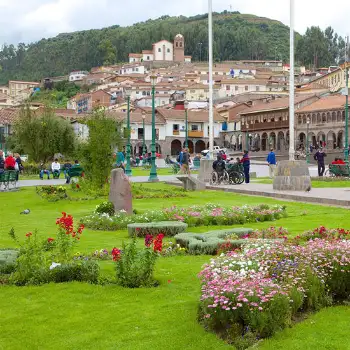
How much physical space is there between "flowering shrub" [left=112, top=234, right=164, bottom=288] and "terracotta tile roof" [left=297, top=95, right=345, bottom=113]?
60.0 m

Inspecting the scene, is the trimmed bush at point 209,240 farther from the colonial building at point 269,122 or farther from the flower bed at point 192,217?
the colonial building at point 269,122

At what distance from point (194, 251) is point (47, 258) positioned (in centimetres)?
241

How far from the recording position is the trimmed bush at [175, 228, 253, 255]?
9.61m

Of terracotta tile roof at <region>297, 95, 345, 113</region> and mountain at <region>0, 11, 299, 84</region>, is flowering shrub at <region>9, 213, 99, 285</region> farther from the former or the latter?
mountain at <region>0, 11, 299, 84</region>

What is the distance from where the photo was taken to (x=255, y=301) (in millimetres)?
5379

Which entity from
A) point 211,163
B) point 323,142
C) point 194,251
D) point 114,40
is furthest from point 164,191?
point 114,40

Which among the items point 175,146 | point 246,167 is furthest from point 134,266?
point 175,146

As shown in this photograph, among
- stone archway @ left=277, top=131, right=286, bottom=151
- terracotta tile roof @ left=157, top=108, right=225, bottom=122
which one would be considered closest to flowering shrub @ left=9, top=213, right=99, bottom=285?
stone archway @ left=277, top=131, right=286, bottom=151

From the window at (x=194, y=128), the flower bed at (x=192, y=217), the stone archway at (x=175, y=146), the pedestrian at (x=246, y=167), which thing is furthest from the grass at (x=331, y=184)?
the stone archway at (x=175, y=146)

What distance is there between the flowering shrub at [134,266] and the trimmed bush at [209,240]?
89.4 inches

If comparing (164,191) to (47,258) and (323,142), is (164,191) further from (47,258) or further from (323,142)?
(323,142)

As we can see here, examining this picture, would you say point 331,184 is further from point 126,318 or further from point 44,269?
point 126,318

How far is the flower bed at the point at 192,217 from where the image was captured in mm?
13516

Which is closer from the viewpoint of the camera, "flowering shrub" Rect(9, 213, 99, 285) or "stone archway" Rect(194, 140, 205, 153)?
"flowering shrub" Rect(9, 213, 99, 285)
